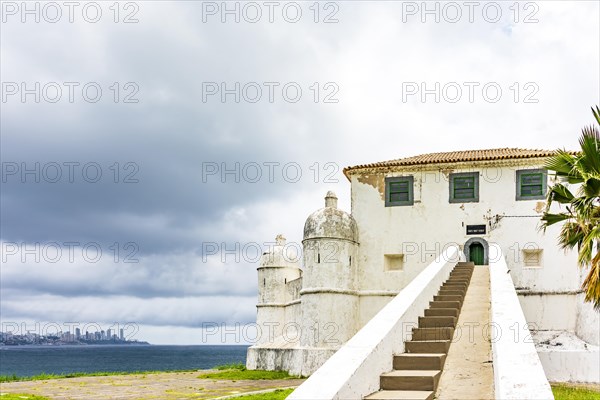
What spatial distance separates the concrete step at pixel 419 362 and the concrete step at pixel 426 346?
73cm

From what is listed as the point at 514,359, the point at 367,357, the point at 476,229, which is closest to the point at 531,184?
the point at 476,229

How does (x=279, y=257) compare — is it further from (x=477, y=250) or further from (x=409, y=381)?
(x=409, y=381)

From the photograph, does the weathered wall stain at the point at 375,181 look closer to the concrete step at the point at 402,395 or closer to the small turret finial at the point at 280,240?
the small turret finial at the point at 280,240

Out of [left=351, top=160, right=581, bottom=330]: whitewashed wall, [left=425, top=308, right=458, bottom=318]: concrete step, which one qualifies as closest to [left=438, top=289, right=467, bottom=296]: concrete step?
[left=425, top=308, right=458, bottom=318]: concrete step

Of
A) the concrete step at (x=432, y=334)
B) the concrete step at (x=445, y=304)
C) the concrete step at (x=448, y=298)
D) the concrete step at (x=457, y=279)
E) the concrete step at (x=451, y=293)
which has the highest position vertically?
the concrete step at (x=457, y=279)

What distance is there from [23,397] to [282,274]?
16.8 metres

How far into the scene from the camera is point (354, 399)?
6.74m

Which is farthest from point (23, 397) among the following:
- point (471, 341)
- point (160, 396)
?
point (471, 341)

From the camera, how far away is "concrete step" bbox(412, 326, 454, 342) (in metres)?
10.0

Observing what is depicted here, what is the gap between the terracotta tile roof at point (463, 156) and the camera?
24.1 m

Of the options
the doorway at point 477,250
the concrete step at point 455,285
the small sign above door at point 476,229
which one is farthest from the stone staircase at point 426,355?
the small sign above door at point 476,229

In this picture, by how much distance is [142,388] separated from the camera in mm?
20172

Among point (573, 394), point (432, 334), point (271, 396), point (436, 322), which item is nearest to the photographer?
point (432, 334)

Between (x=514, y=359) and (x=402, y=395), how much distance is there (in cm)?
141
